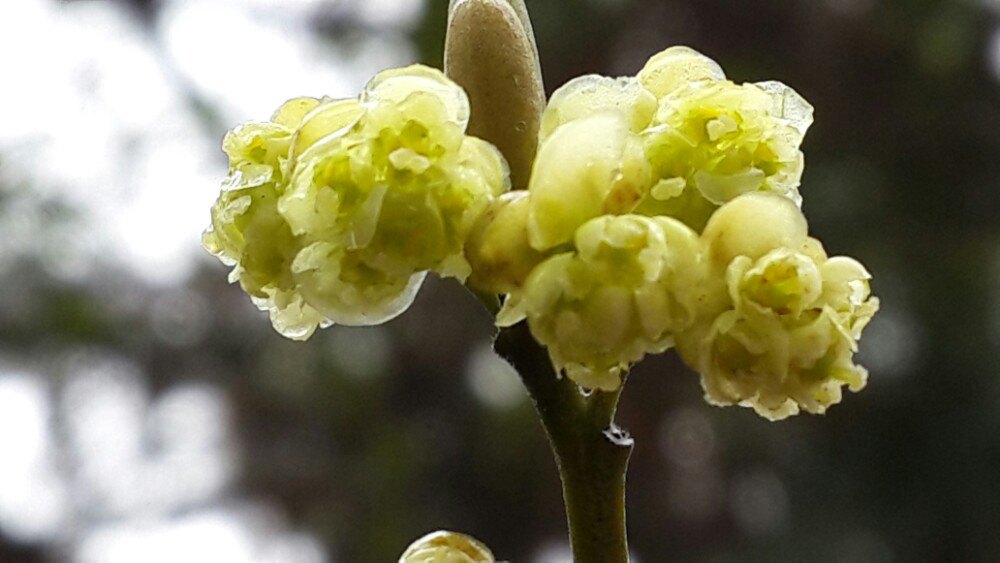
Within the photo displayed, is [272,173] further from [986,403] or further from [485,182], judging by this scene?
[986,403]

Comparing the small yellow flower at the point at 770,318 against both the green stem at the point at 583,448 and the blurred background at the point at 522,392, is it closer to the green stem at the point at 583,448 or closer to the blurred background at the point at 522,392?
the green stem at the point at 583,448

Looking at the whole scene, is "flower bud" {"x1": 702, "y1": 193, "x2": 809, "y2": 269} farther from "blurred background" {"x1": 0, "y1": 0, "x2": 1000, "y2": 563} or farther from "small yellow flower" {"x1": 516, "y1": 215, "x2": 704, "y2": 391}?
"blurred background" {"x1": 0, "y1": 0, "x2": 1000, "y2": 563}

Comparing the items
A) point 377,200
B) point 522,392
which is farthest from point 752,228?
point 522,392

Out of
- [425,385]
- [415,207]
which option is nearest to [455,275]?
[415,207]

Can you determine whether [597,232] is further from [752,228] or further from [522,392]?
[522,392]

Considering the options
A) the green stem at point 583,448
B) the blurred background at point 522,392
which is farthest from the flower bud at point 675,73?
the blurred background at point 522,392

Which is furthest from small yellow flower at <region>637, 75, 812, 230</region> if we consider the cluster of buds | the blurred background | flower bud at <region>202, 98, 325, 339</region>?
the blurred background

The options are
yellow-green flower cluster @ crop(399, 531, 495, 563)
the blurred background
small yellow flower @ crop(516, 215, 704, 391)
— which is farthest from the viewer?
the blurred background
